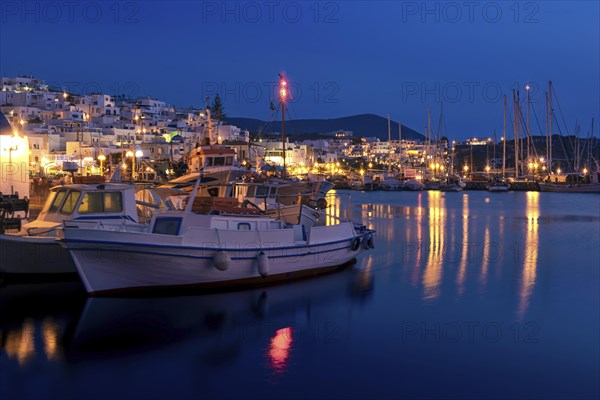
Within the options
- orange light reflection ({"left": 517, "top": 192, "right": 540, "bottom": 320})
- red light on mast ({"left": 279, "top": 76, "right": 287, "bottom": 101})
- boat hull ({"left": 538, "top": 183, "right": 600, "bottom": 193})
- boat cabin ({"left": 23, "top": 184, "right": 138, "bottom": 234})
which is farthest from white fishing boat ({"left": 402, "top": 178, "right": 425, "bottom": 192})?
boat cabin ({"left": 23, "top": 184, "right": 138, "bottom": 234})

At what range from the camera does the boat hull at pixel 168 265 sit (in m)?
13.7

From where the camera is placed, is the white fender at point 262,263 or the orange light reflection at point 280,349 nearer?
the orange light reflection at point 280,349

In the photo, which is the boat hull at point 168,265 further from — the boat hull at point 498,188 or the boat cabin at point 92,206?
the boat hull at point 498,188

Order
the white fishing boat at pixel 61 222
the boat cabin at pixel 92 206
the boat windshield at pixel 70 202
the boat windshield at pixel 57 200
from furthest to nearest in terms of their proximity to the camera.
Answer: the boat windshield at pixel 57 200
the boat windshield at pixel 70 202
the boat cabin at pixel 92 206
the white fishing boat at pixel 61 222

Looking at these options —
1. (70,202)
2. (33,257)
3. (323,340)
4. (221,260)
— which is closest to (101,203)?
(70,202)

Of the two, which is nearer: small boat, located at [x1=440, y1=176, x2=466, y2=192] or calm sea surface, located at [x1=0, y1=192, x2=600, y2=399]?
calm sea surface, located at [x1=0, y1=192, x2=600, y2=399]

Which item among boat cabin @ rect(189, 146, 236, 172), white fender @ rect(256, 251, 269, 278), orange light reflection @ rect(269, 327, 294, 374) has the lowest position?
orange light reflection @ rect(269, 327, 294, 374)

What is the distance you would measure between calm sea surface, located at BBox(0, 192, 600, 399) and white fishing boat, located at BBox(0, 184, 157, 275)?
0.53 metres

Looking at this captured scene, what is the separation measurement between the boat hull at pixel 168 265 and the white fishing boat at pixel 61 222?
1492mm

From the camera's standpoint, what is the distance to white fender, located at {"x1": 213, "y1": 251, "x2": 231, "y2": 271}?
1469cm

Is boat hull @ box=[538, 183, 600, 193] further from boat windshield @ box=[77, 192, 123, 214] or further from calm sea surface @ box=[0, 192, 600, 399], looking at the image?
boat windshield @ box=[77, 192, 123, 214]

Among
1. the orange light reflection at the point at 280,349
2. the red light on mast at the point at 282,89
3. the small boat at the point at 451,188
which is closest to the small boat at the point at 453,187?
the small boat at the point at 451,188

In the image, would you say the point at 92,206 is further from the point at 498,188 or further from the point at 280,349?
the point at 498,188

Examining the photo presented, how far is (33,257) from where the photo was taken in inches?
611
